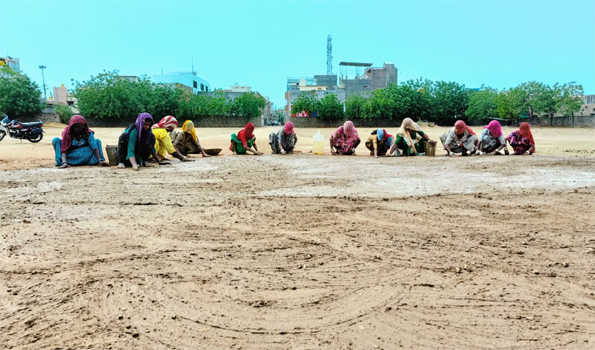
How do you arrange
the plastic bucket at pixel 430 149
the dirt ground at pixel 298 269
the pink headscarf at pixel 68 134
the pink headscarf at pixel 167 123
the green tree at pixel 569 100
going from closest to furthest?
the dirt ground at pixel 298 269
the pink headscarf at pixel 68 134
the pink headscarf at pixel 167 123
the plastic bucket at pixel 430 149
the green tree at pixel 569 100

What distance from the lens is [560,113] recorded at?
35.2 metres

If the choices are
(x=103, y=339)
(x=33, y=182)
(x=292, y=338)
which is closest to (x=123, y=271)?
(x=103, y=339)

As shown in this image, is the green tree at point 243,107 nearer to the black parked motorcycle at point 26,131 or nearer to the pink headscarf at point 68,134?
the black parked motorcycle at point 26,131

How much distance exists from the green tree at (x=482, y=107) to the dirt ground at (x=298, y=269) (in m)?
35.7

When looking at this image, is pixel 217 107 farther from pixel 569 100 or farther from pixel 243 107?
pixel 569 100

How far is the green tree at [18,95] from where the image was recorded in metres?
34.1

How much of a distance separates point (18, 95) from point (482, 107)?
40110mm

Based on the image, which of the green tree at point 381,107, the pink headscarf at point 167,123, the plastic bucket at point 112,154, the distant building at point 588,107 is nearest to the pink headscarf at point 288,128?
the pink headscarf at point 167,123

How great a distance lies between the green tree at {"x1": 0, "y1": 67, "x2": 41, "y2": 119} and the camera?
34094 mm

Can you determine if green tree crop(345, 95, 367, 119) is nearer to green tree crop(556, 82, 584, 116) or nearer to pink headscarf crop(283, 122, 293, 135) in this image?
green tree crop(556, 82, 584, 116)

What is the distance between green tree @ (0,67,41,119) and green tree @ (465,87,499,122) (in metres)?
38.4

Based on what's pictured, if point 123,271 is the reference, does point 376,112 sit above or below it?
above

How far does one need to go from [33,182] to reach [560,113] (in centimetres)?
3946

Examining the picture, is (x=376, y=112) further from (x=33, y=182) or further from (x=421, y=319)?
(x=421, y=319)
